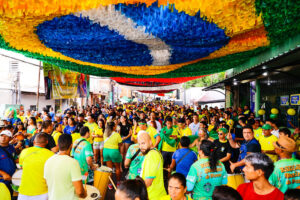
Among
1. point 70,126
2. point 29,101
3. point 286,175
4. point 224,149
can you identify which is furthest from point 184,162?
point 29,101

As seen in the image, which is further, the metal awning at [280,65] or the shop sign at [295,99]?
the shop sign at [295,99]

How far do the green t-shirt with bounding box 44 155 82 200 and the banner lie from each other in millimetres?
8175

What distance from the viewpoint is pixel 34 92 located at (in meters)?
16.4

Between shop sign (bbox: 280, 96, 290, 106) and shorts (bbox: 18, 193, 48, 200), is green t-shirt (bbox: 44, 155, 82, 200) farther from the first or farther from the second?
shop sign (bbox: 280, 96, 290, 106)

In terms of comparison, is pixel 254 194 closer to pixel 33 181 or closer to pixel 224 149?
pixel 224 149

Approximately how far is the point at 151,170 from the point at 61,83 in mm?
9557

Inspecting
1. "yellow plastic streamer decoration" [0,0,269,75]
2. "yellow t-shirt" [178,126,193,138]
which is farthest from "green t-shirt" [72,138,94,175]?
"yellow t-shirt" [178,126,193,138]

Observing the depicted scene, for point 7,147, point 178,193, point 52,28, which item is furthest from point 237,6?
point 7,147

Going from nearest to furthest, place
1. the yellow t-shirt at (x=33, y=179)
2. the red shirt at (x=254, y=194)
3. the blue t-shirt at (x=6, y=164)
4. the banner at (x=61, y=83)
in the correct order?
the red shirt at (x=254, y=194) < the yellow t-shirt at (x=33, y=179) < the blue t-shirt at (x=6, y=164) < the banner at (x=61, y=83)

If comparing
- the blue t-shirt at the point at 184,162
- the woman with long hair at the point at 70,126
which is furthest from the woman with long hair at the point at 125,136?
the blue t-shirt at the point at 184,162

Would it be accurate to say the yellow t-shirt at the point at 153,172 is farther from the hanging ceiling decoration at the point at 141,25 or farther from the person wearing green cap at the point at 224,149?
the person wearing green cap at the point at 224,149

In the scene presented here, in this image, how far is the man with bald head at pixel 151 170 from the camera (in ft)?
8.07

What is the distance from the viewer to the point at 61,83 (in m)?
→ 10.8

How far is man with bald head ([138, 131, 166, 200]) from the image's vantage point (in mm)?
2461
